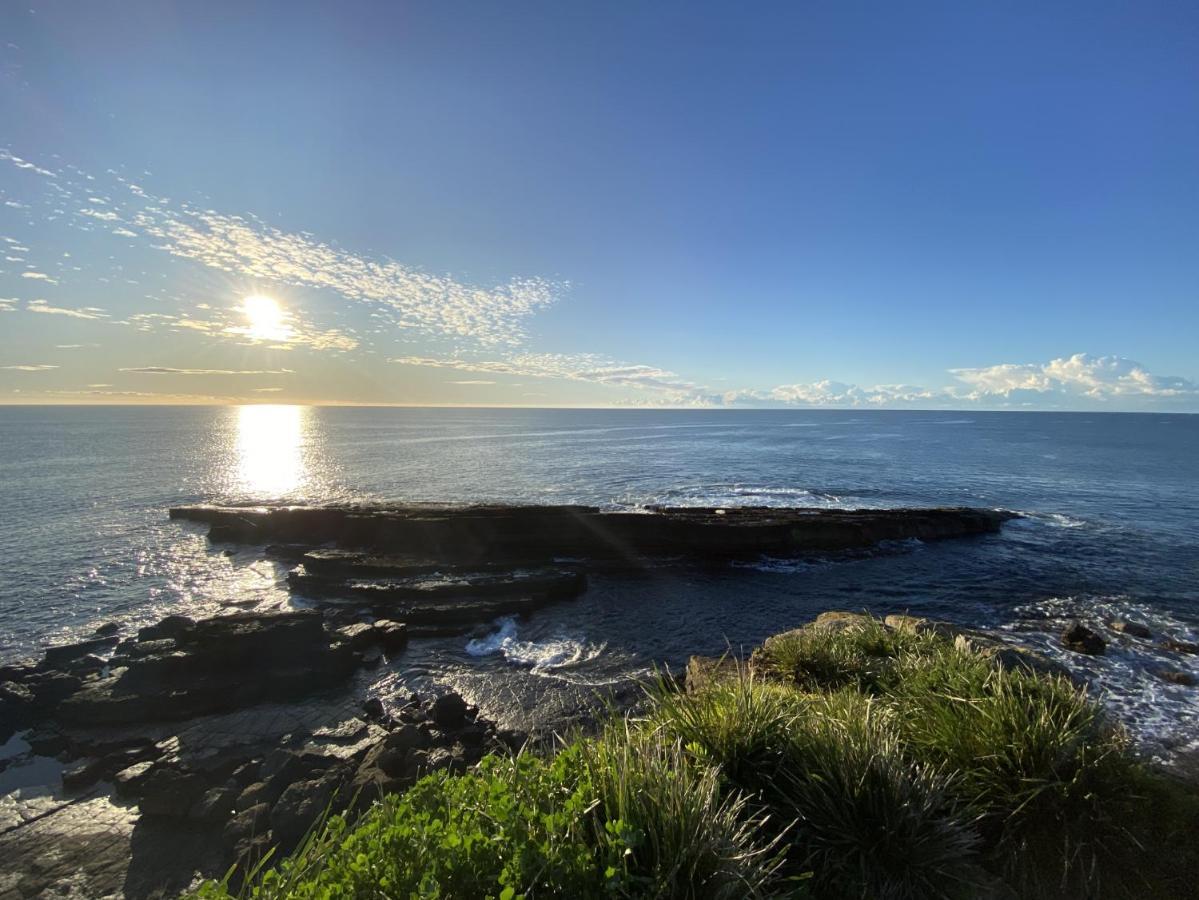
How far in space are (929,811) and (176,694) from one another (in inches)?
741

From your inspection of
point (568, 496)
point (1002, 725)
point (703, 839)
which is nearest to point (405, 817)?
point (703, 839)

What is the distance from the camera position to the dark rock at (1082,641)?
55.2 feet

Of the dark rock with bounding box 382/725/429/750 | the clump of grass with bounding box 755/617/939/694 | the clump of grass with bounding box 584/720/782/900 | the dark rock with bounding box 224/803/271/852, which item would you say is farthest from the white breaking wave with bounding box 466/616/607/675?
the clump of grass with bounding box 584/720/782/900

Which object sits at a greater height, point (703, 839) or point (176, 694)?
point (703, 839)

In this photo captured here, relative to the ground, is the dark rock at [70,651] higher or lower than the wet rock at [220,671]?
lower

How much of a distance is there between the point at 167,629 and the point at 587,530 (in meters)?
20.1

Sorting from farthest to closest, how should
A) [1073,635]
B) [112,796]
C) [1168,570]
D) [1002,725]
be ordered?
[1168,570]
[1073,635]
[112,796]
[1002,725]

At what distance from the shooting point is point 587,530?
3319cm

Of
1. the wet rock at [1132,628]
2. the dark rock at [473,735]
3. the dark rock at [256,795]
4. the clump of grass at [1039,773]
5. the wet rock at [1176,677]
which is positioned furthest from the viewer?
the wet rock at [1132,628]

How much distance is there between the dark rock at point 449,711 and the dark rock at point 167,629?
9974mm

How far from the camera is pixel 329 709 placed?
15.7 meters

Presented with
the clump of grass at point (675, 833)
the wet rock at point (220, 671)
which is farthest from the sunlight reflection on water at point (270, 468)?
the clump of grass at point (675, 833)

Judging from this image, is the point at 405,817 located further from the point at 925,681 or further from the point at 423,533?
the point at 423,533

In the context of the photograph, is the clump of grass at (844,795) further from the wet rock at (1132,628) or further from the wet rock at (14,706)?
the wet rock at (1132,628)
